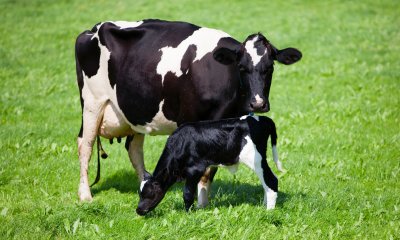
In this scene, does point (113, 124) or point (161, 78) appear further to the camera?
point (113, 124)

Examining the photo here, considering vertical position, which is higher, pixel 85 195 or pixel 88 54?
pixel 88 54

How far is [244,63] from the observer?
7867 millimetres

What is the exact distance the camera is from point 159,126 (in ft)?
29.4

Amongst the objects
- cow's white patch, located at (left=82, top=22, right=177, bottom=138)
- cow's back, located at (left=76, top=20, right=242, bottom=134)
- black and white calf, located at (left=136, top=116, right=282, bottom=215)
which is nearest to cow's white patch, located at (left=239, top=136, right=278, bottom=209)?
black and white calf, located at (left=136, top=116, right=282, bottom=215)

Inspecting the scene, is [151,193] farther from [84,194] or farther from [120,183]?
[120,183]

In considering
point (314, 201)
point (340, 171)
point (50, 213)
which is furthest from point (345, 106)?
point (50, 213)

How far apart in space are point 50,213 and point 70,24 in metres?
17.1

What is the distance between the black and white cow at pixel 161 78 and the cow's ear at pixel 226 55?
0.01 meters

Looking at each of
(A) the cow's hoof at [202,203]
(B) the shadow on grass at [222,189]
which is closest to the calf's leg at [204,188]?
(A) the cow's hoof at [202,203]

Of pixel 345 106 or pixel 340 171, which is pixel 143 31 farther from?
pixel 345 106

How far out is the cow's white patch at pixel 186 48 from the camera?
845 centimetres

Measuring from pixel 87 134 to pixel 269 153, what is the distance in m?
3.43

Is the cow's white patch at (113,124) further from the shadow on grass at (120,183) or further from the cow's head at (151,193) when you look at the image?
the cow's head at (151,193)

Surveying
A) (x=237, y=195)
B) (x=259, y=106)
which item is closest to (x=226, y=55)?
(x=259, y=106)
